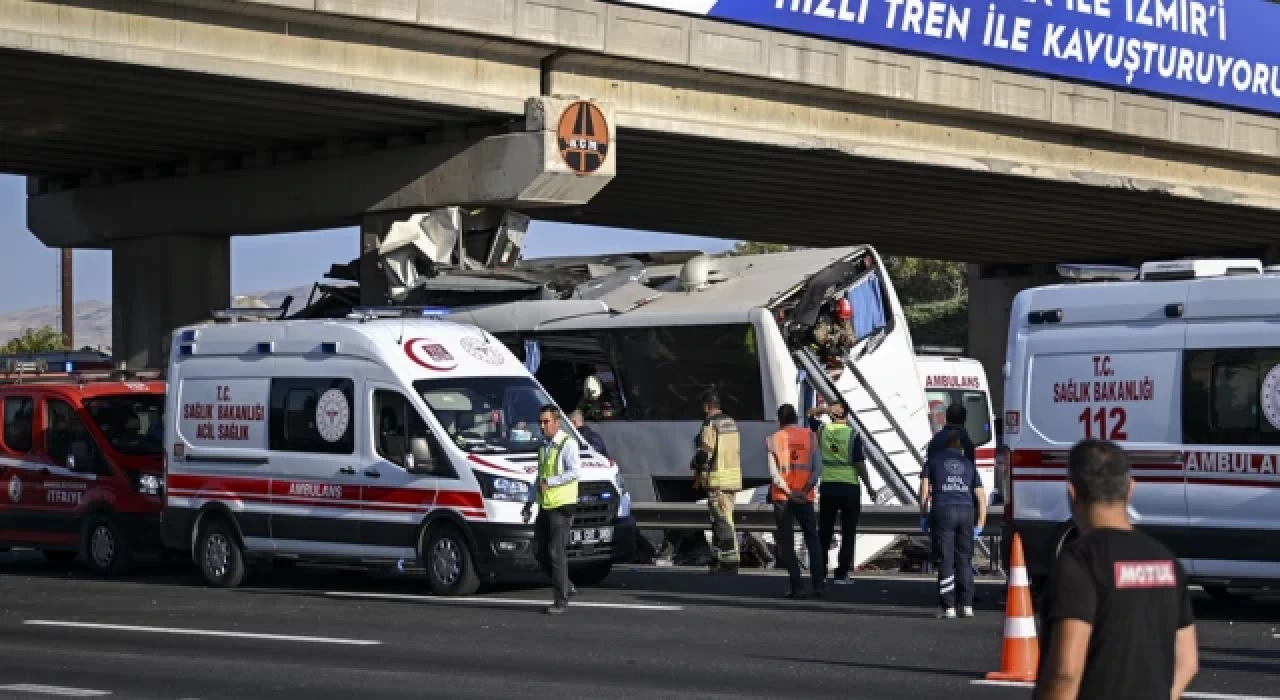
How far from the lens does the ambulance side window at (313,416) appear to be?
18.2 meters

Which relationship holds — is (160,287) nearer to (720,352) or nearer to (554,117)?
(554,117)

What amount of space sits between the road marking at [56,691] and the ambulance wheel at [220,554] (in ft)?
23.5

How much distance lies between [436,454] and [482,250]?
1207 centimetres

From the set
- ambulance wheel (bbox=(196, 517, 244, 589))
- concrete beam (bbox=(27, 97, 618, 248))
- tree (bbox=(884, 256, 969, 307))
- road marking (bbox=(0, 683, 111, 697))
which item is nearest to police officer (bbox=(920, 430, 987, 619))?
road marking (bbox=(0, 683, 111, 697))

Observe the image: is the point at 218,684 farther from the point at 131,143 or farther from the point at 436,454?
the point at 131,143

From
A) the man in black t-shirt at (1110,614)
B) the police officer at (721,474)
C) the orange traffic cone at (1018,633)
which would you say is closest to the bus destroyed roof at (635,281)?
the police officer at (721,474)

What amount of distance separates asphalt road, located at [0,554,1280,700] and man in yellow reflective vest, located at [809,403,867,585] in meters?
0.53

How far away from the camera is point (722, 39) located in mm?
28875

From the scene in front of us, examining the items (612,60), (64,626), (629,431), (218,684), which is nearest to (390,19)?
(612,60)

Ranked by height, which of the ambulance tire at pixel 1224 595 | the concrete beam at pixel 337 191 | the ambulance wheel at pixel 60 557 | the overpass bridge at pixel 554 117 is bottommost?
the ambulance wheel at pixel 60 557

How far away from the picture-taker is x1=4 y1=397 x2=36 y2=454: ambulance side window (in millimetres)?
21453

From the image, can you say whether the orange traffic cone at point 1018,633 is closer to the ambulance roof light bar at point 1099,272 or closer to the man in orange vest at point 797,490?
the ambulance roof light bar at point 1099,272

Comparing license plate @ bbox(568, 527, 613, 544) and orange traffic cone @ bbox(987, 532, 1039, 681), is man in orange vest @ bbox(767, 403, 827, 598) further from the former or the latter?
orange traffic cone @ bbox(987, 532, 1039, 681)

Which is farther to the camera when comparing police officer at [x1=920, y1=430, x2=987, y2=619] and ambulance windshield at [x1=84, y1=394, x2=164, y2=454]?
ambulance windshield at [x1=84, y1=394, x2=164, y2=454]
